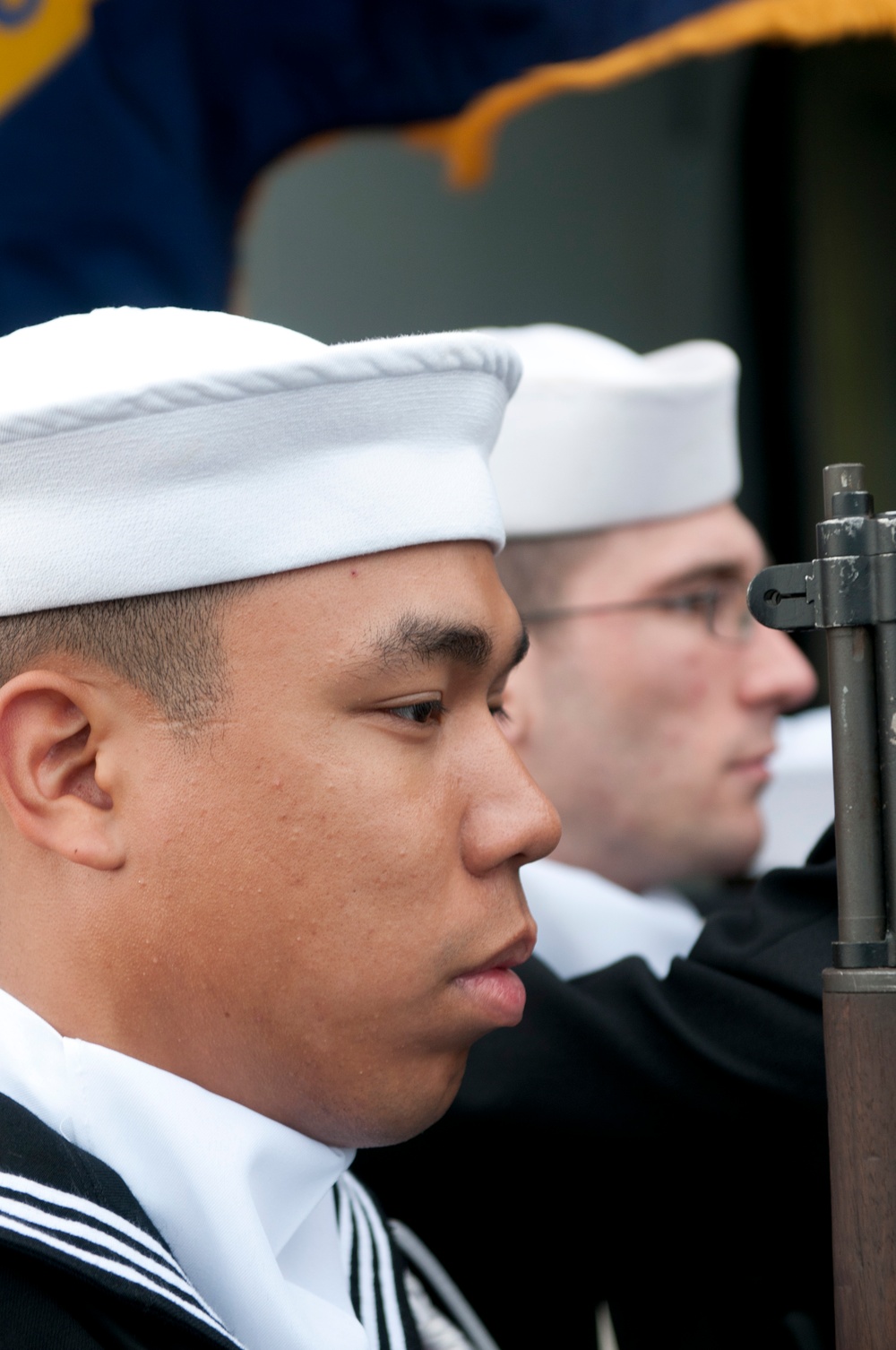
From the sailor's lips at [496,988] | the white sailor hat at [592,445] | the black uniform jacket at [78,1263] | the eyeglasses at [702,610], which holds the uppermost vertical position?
the white sailor hat at [592,445]

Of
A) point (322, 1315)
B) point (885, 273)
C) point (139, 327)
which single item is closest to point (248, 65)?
point (885, 273)

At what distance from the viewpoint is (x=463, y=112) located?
3996 mm

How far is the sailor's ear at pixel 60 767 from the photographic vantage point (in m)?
Answer: 1.43

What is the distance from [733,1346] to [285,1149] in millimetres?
987

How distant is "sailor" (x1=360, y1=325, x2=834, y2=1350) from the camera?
1.88m

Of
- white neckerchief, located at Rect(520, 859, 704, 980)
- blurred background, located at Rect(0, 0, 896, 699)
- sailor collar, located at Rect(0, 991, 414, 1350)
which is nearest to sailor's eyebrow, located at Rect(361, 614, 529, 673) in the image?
sailor collar, located at Rect(0, 991, 414, 1350)

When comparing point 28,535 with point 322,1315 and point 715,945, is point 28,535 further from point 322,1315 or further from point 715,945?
point 715,945

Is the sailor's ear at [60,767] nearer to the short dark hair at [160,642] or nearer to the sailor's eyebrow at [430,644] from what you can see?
the short dark hair at [160,642]

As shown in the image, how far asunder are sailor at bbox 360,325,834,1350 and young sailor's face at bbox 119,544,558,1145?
40cm

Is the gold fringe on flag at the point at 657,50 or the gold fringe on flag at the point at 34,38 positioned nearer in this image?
the gold fringe on flag at the point at 657,50

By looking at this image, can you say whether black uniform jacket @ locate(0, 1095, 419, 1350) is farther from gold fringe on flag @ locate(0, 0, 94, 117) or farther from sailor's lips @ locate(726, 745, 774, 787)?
gold fringe on flag @ locate(0, 0, 94, 117)

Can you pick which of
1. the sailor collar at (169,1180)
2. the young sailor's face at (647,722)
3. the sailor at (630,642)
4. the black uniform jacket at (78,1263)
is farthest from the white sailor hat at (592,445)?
the black uniform jacket at (78,1263)

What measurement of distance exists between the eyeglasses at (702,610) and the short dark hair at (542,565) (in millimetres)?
34

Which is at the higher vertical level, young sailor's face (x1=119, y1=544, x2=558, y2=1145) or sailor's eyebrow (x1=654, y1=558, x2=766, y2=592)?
sailor's eyebrow (x1=654, y1=558, x2=766, y2=592)
